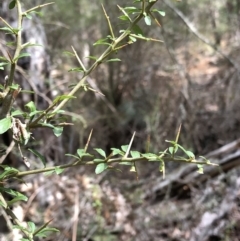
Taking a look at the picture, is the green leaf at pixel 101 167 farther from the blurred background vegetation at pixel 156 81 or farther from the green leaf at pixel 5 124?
the blurred background vegetation at pixel 156 81

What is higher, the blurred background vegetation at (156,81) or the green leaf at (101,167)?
the green leaf at (101,167)

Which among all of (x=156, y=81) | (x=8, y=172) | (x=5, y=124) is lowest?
(x=156, y=81)

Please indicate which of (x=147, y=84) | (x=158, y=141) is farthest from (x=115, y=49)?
(x=147, y=84)

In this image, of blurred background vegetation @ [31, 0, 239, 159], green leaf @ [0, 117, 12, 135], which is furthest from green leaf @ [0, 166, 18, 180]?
blurred background vegetation @ [31, 0, 239, 159]

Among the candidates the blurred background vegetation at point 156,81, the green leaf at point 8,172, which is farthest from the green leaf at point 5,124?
the blurred background vegetation at point 156,81

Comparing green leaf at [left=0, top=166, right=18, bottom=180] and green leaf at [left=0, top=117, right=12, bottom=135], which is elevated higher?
green leaf at [left=0, top=117, right=12, bottom=135]

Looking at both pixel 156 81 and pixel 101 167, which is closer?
pixel 101 167

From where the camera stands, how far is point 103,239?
2713 millimetres

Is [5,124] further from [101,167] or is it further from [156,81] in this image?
[156,81]

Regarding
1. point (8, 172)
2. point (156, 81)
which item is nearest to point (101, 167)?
point (8, 172)

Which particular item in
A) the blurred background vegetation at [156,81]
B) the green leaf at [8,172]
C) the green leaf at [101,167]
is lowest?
the blurred background vegetation at [156,81]

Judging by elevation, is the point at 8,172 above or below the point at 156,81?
above

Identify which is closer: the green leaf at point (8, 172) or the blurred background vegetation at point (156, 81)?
the green leaf at point (8, 172)

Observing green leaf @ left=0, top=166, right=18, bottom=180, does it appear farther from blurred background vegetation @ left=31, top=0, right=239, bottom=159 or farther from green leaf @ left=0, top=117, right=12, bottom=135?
blurred background vegetation @ left=31, top=0, right=239, bottom=159
